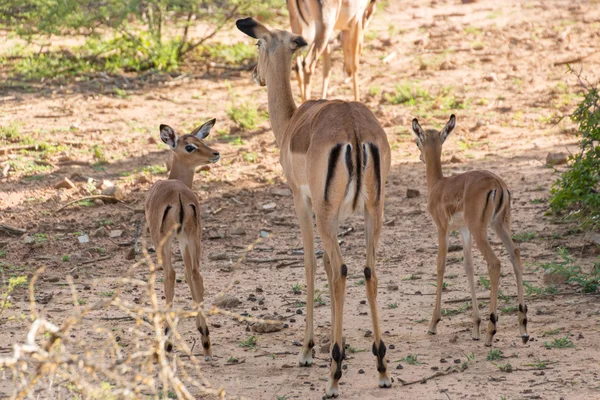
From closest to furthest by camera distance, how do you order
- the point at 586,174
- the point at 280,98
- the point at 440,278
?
the point at 440,278 < the point at 280,98 < the point at 586,174

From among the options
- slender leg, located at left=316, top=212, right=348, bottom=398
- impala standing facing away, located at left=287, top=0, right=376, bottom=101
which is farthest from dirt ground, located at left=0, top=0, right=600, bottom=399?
impala standing facing away, located at left=287, top=0, right=376, bottom=101

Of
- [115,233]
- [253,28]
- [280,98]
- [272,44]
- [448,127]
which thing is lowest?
[115,233]

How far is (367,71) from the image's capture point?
44.4ft

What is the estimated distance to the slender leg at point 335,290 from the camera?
5195 mm

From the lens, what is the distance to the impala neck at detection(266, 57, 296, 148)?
6.39 metres

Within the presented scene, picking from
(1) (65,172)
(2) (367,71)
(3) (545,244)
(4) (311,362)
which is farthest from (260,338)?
(2) (367,71)

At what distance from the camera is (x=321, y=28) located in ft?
39.0

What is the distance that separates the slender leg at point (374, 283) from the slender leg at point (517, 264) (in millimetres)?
1070

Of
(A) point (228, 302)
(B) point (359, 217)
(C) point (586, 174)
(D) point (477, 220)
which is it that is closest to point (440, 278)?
(D) point (477, 220)

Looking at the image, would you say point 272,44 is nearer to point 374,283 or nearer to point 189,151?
point 189,151

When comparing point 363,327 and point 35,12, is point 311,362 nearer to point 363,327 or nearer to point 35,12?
point 363,327

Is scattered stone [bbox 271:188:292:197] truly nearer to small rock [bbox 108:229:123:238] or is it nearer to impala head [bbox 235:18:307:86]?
small rock [bbox 108:229:123:238]

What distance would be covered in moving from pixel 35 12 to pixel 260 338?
7.94 m

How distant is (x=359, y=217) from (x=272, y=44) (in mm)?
2774
